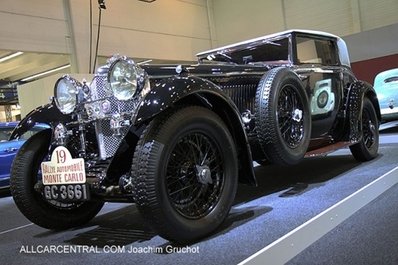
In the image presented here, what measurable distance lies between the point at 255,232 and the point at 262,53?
7.95 feet

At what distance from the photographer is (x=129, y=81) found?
2.76 m

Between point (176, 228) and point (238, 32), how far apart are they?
46.4ft

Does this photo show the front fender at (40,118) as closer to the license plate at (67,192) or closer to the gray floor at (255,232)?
the license plate at (67,192)

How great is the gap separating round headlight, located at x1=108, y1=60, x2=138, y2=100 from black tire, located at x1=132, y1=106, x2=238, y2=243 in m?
0.35

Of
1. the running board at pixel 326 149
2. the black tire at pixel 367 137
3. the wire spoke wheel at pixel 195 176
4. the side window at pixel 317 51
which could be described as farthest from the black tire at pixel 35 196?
the black tire at pixel 367 137

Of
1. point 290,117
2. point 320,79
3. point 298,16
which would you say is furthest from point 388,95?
point 298,16

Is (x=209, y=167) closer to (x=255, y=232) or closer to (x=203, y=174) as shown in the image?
(x=203, y=174)

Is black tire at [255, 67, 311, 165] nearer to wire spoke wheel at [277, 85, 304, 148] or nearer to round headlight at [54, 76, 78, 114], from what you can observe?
wire spoke wheel at [277, 85, 304, 148]

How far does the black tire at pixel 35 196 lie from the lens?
10.3 ft

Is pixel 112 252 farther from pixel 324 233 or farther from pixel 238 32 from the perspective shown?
pixel 238 32

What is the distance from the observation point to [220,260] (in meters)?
2.21

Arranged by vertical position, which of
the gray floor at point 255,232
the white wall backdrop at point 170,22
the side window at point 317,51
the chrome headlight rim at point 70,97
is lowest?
the gray floor at point 255,232

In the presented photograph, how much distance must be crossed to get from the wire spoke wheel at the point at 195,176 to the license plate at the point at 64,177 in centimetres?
56

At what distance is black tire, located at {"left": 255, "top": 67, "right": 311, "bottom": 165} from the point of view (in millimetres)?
3324
